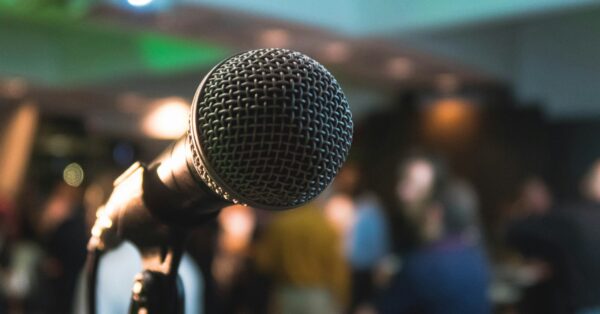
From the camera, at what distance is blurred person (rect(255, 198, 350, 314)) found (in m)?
4.82

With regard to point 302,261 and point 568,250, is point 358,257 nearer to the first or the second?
point 302,261

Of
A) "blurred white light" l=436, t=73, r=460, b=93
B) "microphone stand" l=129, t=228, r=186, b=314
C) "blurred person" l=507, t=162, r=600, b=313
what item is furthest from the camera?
"blurred white light" l=436, t=73, r=460, b=93

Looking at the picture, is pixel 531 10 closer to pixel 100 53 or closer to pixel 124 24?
pixel 124 24

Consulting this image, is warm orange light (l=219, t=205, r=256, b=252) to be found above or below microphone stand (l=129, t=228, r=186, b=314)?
below

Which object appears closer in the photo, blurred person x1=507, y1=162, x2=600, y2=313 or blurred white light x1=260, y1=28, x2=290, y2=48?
blurred person x1=507, y1=162, x2=600, y2=313

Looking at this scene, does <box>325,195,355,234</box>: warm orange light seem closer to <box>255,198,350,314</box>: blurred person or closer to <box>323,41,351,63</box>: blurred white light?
<box>323,41,351,63</box>: blurred white light

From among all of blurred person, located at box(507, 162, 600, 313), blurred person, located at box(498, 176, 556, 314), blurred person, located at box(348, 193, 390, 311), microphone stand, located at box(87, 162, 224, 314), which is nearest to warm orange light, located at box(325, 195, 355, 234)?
blurred person, located at box(348, 193, 390, 311)

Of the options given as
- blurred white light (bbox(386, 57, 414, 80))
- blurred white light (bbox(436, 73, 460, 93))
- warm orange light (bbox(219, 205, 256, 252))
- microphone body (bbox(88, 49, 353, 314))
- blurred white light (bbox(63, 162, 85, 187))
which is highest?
microphone body (bbox(88, 49, 353, 314))

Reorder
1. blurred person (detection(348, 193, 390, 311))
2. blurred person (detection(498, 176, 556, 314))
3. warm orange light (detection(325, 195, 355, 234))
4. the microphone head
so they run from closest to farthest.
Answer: the microphone head
blurred person (detection(498, 176, 556, 314))
blurred person (detection(348, 193, 390, 311))
warm orange light (detection(325, 195, 355, 234))

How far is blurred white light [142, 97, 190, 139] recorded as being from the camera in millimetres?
10438

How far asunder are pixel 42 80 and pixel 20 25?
27.4 inches

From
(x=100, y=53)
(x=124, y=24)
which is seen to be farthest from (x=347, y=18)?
(x=100, y=53)

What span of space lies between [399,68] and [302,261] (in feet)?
11.1

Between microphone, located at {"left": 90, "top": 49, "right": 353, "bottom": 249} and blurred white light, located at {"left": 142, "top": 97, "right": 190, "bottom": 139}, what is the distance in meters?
9.16
